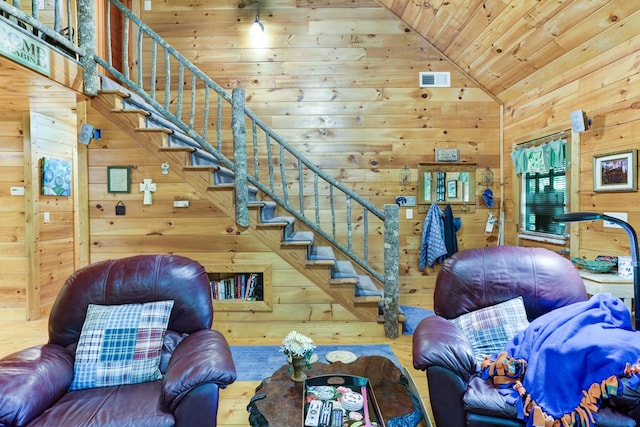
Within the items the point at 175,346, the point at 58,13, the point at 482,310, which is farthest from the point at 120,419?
the point at 58,13

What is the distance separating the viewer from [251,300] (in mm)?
3445

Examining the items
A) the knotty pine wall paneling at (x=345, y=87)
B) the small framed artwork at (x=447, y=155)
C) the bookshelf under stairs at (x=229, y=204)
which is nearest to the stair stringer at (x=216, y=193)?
the bookshelf under stairs at (x=229, y=204)

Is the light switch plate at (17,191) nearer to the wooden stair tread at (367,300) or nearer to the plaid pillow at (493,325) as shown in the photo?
the wooden stair tread at (367,300)

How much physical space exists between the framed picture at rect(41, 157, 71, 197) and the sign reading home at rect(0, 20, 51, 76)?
1.66 meters

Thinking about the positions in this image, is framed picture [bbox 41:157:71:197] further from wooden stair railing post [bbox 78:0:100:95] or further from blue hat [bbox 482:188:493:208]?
blue hat [bbox 482:188:493:208]

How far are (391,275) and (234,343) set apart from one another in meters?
1.63

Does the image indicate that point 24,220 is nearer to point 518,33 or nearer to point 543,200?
point 518,33

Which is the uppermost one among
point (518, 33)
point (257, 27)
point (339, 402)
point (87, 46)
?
point (257, 27)

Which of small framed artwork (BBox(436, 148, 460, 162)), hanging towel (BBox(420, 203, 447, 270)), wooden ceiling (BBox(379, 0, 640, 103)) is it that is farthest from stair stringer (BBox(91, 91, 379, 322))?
wooden ceiling (BBox(379, 0, 640, 103))

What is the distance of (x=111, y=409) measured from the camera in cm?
147

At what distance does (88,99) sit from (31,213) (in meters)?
1.60

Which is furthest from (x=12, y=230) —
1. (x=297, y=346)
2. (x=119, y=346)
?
(x=297, y=346)

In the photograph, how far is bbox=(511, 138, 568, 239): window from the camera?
3.31 meters

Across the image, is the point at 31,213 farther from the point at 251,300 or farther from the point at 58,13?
the point at 251,300
